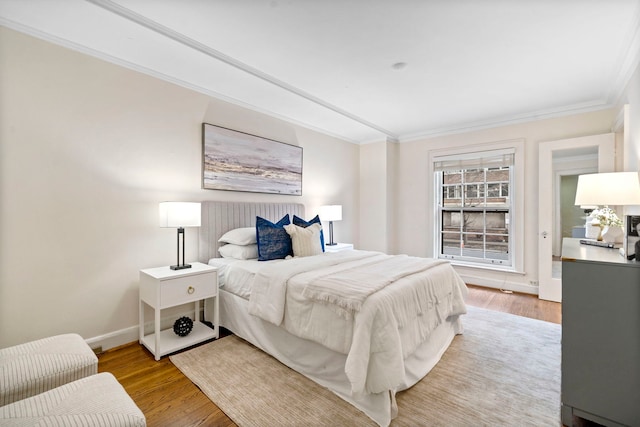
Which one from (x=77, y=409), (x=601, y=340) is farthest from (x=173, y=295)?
(x=601, y=340)

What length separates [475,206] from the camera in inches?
185

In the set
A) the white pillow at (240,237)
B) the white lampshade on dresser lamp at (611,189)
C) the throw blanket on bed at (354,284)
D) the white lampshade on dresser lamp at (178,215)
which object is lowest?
the throw blanket on bed at (354,284)

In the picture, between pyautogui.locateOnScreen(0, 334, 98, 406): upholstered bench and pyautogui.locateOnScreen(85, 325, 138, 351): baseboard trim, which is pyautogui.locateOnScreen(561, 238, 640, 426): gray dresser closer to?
pyautogui.locateOnScreen(0, 334, 98, 406): upholstered bench

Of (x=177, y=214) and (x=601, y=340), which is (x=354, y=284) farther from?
(x=177, y=214)

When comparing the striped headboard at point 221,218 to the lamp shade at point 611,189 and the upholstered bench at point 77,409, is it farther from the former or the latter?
the lamp shade at point 611,189

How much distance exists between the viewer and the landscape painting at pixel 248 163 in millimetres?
3221

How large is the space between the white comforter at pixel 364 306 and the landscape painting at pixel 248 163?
1.42 m

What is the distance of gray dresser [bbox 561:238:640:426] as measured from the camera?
1496mm

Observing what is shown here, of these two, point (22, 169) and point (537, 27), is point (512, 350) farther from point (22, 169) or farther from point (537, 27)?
point (22, 169)

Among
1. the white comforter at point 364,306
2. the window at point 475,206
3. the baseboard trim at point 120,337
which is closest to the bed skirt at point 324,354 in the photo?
the white comforter at point 364,306

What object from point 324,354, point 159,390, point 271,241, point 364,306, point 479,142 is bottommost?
point 159,390

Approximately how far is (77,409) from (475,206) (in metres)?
5.09

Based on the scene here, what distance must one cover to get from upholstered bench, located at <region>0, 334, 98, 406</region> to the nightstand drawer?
0.72 metres

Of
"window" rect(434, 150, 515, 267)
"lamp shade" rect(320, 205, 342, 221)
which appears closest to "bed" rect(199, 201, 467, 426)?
"lamp shade" rect(320, 205, 342, 221)
